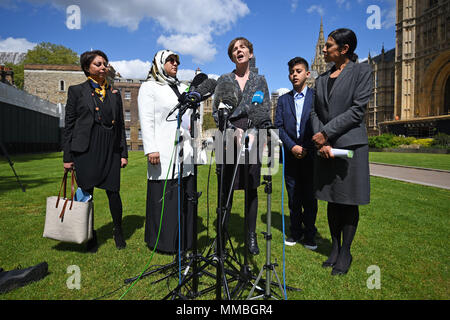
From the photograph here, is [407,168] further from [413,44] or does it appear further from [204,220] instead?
[413,44]

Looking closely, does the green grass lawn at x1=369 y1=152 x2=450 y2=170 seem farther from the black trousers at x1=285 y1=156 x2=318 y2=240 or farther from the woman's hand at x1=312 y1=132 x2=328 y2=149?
the woman's hand at x1=312 y1=132 x2=328 y2=149

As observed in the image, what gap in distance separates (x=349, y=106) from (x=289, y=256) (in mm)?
1974

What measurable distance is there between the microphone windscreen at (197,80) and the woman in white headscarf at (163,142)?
30.8 inches

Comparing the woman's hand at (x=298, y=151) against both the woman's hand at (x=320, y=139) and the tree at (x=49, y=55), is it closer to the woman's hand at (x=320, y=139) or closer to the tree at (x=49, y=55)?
the woman's hand at (x=320, y=139)

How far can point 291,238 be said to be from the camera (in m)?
3.88

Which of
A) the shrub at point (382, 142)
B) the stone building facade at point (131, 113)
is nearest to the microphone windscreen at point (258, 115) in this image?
the shrub at point (382, 142)

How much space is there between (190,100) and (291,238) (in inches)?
104

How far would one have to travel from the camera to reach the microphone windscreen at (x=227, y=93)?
2211 millimetres

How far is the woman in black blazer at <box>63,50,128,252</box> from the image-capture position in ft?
11.0

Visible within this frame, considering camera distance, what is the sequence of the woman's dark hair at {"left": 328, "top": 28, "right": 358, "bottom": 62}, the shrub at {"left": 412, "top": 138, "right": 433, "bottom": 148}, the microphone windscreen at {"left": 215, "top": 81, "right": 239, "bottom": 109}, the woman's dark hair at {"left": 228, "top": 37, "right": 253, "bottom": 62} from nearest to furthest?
the microphone windscreen at {"left": 215, "top": 81, "right": 239, "bottom": 109} → the woman's dark hair at {"left": 328, "top": 28, "right": 358, "bottom": 62} → the woman's dark hair at {"left": 228, "top": 37, "right": 253, "bottom": 62} → the shrub at {"left": 412, "top": 138, "right": 433, "bottom": 148}

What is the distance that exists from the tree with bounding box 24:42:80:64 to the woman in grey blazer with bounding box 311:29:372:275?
6656 centimetres

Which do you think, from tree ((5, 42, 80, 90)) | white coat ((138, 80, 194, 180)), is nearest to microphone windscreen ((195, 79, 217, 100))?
white coat ((138, 80, 194, 180))

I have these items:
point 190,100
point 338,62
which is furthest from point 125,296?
point 338,62

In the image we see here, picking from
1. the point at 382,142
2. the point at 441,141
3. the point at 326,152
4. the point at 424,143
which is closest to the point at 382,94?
the point at 382,142
